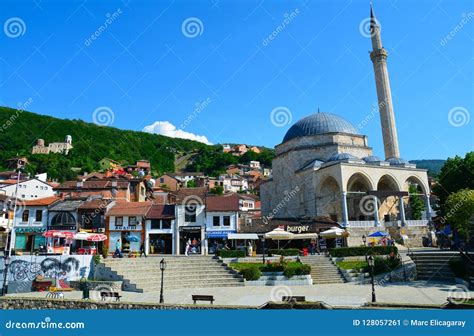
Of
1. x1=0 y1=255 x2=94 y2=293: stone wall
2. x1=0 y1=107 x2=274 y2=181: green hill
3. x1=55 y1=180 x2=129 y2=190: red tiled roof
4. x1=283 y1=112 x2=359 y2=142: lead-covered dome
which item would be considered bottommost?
x1=0 y1=255 x2=94 y2=293: stone wall

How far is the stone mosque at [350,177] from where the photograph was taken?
35.0m

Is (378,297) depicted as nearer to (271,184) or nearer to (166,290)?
(166,290)

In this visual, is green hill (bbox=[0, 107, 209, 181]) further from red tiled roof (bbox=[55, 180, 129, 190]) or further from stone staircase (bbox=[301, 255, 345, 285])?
stone staircase (bbox=[301, 255, 345, 285])

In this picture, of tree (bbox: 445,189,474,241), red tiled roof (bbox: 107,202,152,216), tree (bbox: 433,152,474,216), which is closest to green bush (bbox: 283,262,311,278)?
tree (bbox: 445,189,474,241)

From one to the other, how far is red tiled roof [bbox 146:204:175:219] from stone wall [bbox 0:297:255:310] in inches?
631

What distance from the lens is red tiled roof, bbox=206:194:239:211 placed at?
103 feet

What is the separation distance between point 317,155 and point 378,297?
28.4 m

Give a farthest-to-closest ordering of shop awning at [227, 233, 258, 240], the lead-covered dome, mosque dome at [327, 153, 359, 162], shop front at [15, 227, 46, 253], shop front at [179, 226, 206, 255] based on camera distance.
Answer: the lead-covered dome < mosque dome at [327, 153, 359, 162] < shop front at [15, 227, 46, 253] < shop front at [179, 226, 206, 255] < shop awning at [227, 233, 258, 240]

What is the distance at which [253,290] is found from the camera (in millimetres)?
18234

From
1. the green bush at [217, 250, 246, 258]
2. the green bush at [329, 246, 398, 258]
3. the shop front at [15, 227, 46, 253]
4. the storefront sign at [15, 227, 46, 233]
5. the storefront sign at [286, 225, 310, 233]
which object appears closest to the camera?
the green bush at [329, 246, 398, 258]

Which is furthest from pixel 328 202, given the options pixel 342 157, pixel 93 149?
pixel 93 149

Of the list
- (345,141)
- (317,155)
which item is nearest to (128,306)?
(317,155)

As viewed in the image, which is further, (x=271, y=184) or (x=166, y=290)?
(x=271, y=184)

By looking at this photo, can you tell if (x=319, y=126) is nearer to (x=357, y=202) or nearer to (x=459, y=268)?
(x=357, y=202)
